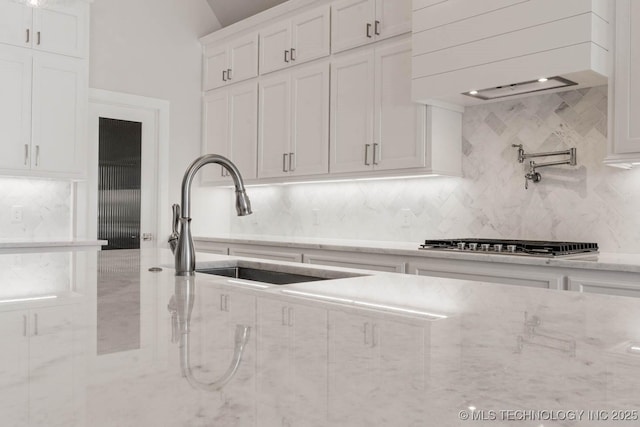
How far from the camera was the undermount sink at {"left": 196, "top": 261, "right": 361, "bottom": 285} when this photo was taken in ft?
6.03

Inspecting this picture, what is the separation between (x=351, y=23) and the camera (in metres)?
4.00

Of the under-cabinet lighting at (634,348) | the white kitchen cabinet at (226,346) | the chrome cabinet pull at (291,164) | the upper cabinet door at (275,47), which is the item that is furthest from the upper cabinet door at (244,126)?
the under-cabinet lighting at (634,348)

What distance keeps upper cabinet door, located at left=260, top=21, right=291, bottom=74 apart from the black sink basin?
2727 mm

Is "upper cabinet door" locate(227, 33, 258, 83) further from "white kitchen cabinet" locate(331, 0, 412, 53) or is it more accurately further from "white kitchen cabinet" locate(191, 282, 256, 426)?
"white kitchen cabinet" locate(191, 282, 256, 426)

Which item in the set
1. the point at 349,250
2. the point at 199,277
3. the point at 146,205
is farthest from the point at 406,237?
the point at 199,277

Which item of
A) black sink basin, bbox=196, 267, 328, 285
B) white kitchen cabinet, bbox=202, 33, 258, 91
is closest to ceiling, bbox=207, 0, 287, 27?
white kitchen cabinet, bbox=202, 33, 258, 91

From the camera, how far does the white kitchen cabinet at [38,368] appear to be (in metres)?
0.53

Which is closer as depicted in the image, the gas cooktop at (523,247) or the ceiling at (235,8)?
the gas cooktop at (523,247)

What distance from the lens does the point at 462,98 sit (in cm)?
343

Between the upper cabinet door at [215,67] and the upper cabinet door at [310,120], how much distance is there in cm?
98

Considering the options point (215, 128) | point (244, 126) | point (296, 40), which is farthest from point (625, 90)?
point (215, 128)

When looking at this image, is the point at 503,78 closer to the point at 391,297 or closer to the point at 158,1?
the point at 391,297

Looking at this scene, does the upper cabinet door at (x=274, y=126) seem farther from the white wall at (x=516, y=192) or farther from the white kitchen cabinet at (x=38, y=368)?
the white kitchen cabinet at (x=38, y=368)

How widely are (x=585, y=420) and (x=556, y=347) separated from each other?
0.93 feet
